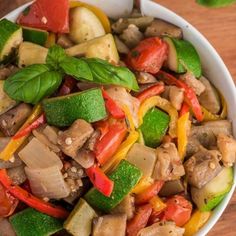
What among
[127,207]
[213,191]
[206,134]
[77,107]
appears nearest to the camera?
[77,107]

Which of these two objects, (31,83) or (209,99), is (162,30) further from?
(31,83)

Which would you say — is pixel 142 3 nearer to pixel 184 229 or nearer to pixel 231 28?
pixel 231 28

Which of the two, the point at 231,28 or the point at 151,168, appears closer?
the point at 151,168

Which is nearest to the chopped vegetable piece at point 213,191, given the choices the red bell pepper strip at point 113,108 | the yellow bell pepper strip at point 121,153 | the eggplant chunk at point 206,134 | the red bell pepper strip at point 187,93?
the eggplant chunk at point 206,134

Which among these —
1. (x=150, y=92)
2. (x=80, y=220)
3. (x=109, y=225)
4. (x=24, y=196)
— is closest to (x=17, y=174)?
(x=24, y=196)

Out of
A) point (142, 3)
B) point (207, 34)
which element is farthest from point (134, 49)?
point (207, 34)

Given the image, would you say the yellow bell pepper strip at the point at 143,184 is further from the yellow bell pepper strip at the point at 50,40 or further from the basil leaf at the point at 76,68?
the yellow bell pepper strip at the point at 50,40
